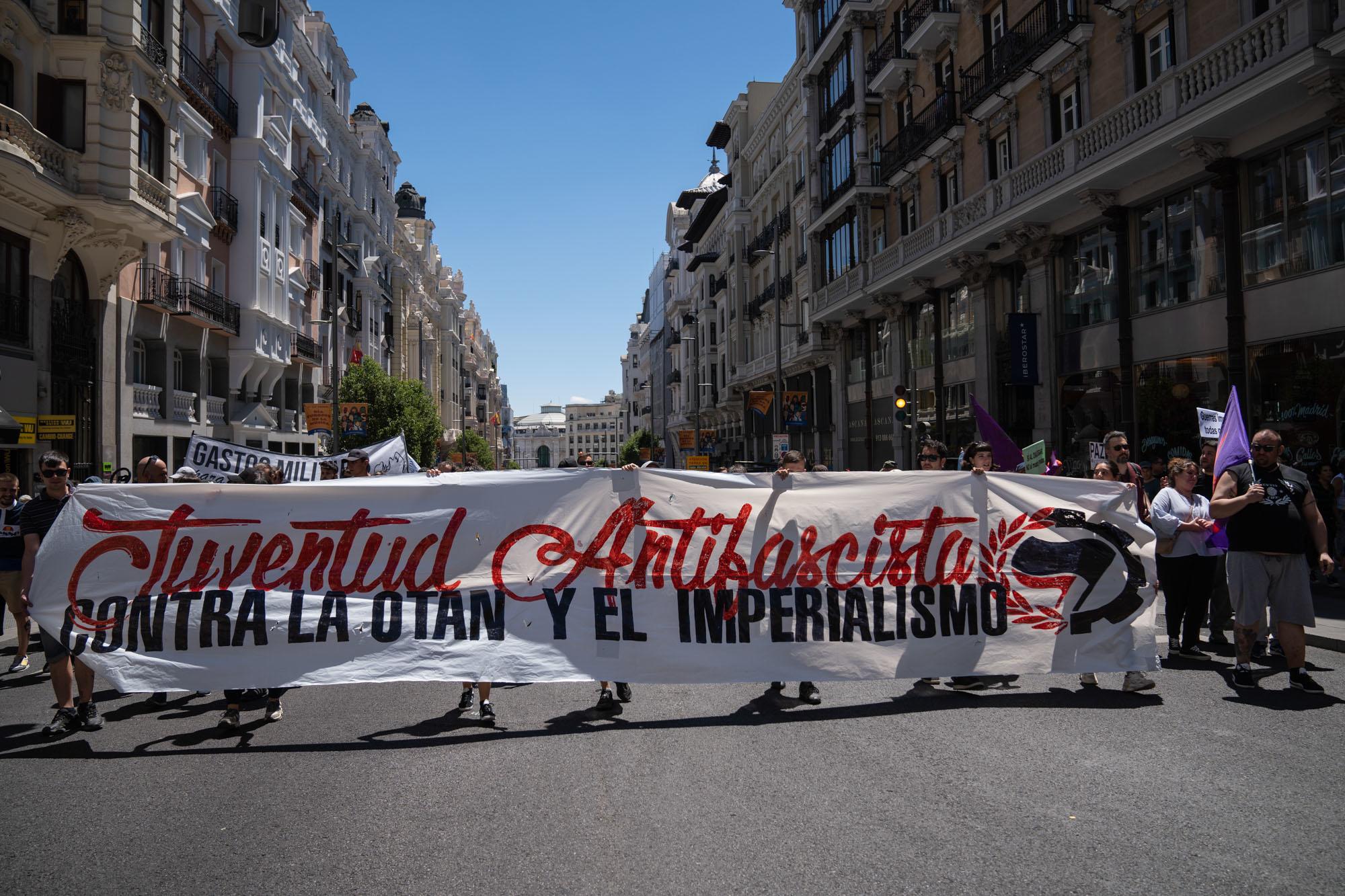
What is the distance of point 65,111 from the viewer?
2088 cm

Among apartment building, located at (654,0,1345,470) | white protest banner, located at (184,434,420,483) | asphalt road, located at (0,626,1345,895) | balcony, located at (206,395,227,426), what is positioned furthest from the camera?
balcony, located at (206,395,227,426)

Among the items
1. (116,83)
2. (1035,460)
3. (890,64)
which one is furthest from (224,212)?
(1035,460)

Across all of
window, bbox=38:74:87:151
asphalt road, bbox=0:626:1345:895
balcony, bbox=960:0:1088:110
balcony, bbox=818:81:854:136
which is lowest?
asphalt road, bbox=0:626:1345:895

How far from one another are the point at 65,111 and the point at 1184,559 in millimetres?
22643

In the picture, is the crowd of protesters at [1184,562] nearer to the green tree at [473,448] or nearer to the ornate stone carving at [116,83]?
the ornate stone carving at [116,83]

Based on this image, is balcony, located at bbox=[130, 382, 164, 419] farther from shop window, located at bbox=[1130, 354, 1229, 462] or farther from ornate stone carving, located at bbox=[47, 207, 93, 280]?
shop window, located at bbox=[1130, 354, 1229, 462]

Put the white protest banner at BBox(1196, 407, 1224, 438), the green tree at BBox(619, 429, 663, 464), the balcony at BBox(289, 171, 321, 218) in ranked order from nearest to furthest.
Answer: the white protest banner at BBox(1196, 407, 1224, 438) → the balcony at BBox(289, 171, 321, 218) → the green tree at BBox(619, 429, 663, 464)

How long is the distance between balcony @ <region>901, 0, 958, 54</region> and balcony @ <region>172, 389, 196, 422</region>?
77.3 ft

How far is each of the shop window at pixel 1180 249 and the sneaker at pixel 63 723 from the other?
17505 millimetres

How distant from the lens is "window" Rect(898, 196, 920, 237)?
31125 mm

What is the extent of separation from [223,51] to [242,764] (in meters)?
32.3

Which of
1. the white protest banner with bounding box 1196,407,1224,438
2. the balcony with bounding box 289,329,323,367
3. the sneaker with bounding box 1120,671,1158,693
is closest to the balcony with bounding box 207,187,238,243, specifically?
the balcony with bounding box 289,329,323,367

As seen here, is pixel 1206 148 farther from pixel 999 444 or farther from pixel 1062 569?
pixel 1062 569

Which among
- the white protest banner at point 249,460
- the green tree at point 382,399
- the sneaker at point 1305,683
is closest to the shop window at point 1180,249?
the sneaker at point 1305,683
